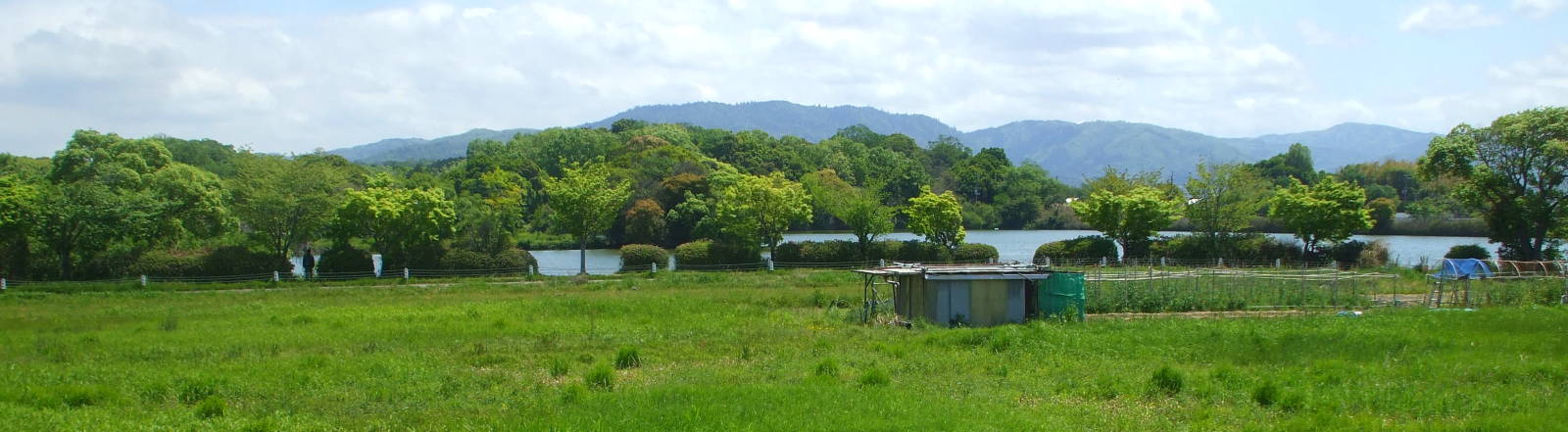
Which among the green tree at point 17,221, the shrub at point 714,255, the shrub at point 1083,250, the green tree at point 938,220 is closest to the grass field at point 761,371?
the green tree at point 17,221

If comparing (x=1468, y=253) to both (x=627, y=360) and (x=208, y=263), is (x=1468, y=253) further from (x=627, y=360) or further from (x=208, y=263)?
(x=208, y=263)

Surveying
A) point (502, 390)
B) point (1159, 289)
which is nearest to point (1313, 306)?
point (1159, 289)

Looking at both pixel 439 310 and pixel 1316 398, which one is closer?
pixel 1316 398

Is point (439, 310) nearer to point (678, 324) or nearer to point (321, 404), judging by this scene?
point (678, 324)

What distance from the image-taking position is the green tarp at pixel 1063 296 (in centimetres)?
2402

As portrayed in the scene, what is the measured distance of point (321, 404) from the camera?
13.8 meters

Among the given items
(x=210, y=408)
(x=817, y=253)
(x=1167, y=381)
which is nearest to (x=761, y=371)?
(x=1167, y=381)

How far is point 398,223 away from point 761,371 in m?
31.4

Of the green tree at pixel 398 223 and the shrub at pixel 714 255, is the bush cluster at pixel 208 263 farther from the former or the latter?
the shrub at pixel 714 255

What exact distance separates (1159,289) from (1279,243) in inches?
888

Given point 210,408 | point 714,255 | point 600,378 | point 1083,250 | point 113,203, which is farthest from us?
point 1083,250

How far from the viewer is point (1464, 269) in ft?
92.8

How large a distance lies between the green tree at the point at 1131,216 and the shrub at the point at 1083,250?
2.46 ft

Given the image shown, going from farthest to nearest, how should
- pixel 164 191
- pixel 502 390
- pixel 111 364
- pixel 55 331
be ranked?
1. pixel 164 191
2. pixel 55 331
3. pixel 111 364
4. pixel 502 390
